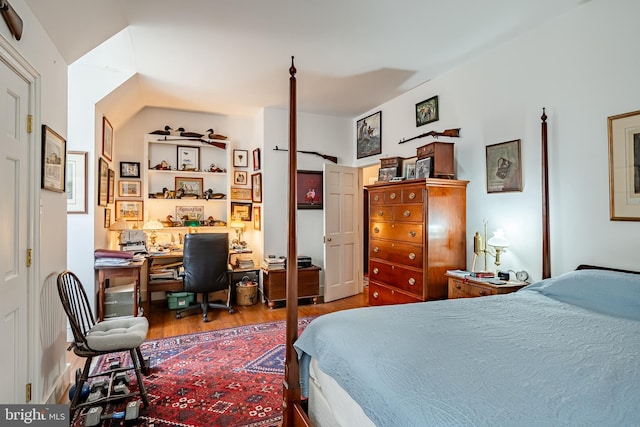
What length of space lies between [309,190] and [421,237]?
2.29 m

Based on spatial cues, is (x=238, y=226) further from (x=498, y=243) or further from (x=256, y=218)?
(x=498, y=243)

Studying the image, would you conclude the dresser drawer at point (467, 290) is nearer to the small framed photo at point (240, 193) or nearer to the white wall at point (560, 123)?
the white wall at point (560, 123)

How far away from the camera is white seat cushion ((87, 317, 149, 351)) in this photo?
2148mm

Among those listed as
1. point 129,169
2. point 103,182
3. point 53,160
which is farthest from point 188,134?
point 53,160

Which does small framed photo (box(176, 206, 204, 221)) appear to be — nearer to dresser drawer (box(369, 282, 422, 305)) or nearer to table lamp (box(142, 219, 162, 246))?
table lamp (box(142, 219, 162, 246))

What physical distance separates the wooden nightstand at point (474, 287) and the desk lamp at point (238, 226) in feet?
10.1

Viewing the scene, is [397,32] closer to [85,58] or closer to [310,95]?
[310,95]

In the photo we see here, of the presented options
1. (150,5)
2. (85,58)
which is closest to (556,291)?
(150,5)

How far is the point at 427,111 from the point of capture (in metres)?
3.81

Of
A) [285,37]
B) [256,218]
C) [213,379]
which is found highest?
[285,37]

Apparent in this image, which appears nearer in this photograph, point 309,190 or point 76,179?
point 76,179

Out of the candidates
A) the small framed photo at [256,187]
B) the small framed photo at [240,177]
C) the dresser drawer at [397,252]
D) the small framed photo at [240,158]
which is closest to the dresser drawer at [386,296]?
the dresser drawer at [397,252]

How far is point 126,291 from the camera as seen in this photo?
3658 mm

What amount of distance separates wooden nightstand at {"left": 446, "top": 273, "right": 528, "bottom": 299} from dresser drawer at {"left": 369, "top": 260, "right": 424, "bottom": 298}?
0.27m
